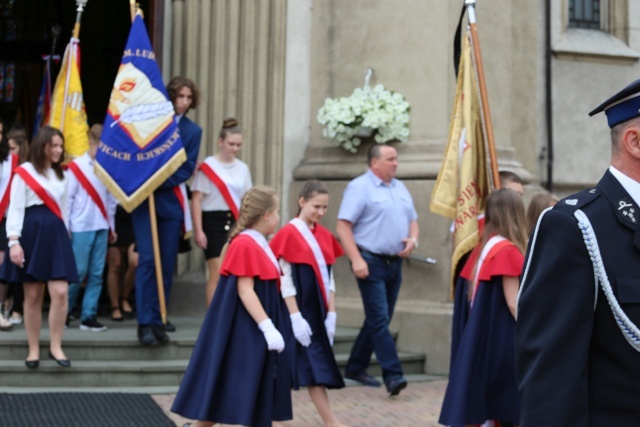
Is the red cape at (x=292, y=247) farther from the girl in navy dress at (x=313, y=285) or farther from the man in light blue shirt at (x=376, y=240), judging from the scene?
the man in light blue shirt at (x=376, y=240)

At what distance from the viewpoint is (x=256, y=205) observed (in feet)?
22.2

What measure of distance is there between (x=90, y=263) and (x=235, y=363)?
3.66 metres

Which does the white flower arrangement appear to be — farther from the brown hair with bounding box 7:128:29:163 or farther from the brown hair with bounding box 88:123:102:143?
the brown hair with bounding box 7:128:29:163

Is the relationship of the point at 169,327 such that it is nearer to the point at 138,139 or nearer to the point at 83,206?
the point at 83,206

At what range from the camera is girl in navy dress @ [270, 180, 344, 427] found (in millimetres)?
7551

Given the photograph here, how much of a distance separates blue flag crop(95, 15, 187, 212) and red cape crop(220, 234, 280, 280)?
260cm

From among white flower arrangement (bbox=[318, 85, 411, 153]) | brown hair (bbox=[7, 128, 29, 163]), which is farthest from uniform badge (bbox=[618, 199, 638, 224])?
white flower arrangement (bbox=[318, 85, 411, 153])

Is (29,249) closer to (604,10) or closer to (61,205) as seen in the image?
(61,205)

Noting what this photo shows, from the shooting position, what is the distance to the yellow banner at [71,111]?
10.4 metres

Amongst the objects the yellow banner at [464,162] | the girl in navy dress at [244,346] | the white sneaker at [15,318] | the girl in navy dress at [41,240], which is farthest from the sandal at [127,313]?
the girl in navy dress at [244,346]

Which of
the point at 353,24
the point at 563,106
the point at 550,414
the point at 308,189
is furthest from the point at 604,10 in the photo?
the point at 550,414

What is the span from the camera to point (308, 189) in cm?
770

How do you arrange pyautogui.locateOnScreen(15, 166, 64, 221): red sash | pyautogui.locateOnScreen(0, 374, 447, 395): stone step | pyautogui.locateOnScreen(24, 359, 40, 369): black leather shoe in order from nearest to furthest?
1. pyautogui.locateOnScreen(0, 374, 447, 395): stone step
2. pyautogui.locateOnScreen(24, 359, 40, 369): black leather shoe
3. pyautogui.locateOnScreen(15, 166, 64, 221): red sash

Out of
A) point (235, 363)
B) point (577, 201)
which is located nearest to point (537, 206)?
point (235, 363)
